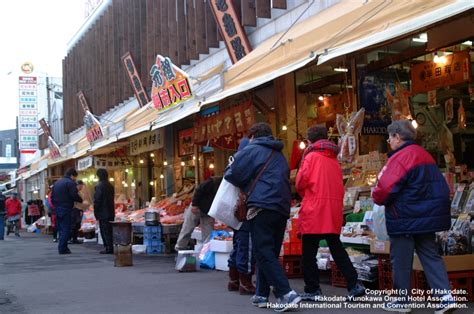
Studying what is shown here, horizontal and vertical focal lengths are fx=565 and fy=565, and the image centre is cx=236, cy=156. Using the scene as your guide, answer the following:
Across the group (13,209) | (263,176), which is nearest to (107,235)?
(263,176)

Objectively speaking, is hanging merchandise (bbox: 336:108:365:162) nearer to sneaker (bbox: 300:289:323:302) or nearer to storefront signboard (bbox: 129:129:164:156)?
sneaker (bbox: 300:289:323:302)

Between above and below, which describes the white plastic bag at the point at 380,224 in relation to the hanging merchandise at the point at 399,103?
below

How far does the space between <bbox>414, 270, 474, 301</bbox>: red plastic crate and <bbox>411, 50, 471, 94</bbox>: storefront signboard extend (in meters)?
4.05

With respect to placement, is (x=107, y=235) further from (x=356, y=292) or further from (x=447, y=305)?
(x=447, y=305)

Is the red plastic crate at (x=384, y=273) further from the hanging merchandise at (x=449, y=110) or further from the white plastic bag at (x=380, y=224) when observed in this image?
the hanging merchandise at (x=449, y=110)

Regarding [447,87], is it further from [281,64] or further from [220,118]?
[220,118]

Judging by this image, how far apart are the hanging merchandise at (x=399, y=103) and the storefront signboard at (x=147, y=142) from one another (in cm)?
863

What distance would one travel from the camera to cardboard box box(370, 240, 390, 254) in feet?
19.8

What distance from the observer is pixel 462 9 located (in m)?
4.81

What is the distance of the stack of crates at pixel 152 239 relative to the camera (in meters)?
12.2

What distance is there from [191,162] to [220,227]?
22.5 ft

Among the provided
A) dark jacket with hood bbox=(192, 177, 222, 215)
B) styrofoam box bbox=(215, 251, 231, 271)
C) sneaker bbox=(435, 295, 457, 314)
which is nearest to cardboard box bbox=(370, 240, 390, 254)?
sneaker bbox=(435, 295, 457, 314)

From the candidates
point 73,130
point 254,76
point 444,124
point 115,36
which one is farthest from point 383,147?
point 73,130

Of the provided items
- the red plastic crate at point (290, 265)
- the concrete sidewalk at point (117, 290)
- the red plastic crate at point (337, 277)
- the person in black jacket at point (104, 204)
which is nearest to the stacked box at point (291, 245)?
the red plastic crate at point (290, 265)
